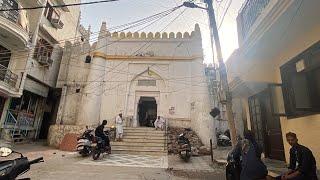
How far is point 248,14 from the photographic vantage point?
763cm

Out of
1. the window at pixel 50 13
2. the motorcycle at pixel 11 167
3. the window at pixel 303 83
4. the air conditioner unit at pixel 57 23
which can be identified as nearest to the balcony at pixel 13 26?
the window at pixel 50 13

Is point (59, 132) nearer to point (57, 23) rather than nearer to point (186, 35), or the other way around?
point (57, 23)

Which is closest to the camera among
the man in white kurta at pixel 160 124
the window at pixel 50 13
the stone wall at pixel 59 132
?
the stone wall at pixel 59 132

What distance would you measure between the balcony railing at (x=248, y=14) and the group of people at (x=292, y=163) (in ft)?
12.9

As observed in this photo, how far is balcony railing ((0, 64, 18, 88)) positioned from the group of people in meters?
13.0

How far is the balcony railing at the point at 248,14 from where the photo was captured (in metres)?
6.68

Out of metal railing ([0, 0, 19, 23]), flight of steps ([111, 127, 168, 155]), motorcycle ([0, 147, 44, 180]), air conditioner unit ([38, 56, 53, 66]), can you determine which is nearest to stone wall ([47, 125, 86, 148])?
flight of steps ([111, 127, 168, 155])

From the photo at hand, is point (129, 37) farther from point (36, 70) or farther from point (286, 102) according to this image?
point (286, 102)

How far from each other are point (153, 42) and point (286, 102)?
12904mm

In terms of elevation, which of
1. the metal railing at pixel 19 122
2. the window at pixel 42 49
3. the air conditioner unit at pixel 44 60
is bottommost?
the metal railing at pixel 19 122

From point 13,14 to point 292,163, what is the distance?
1389 cm

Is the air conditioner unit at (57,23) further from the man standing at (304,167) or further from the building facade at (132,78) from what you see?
the man standing at (304,167)

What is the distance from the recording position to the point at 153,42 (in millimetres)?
17453

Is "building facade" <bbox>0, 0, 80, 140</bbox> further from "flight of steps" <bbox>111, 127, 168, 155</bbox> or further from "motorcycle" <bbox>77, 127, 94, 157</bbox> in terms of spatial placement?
"flight of steps" <bbox>111, 127, 168, 155</bbox>
